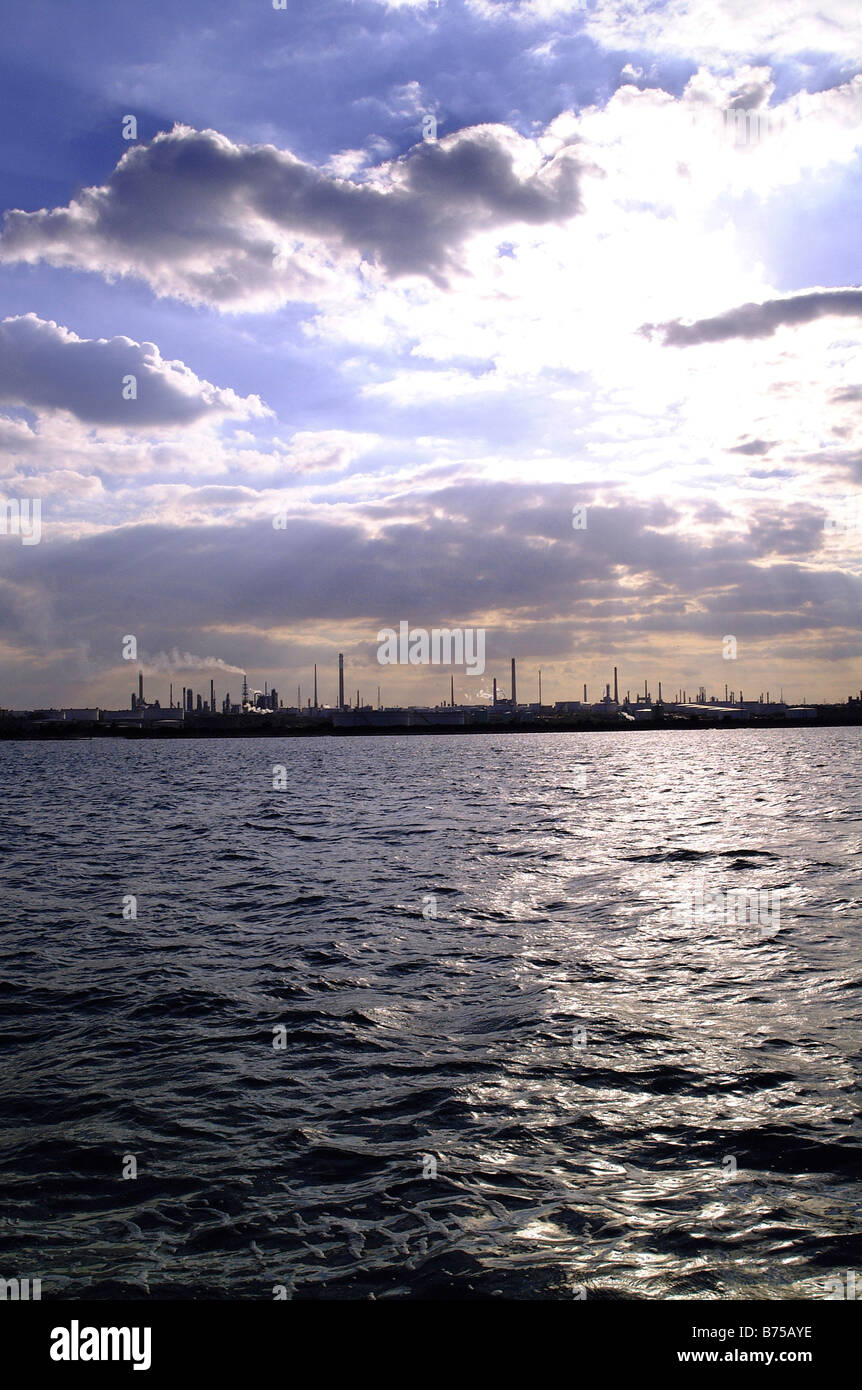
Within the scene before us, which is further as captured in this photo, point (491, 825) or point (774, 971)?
point (491, 825)

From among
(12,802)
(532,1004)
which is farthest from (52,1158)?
(12,802)

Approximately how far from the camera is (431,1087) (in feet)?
33.0

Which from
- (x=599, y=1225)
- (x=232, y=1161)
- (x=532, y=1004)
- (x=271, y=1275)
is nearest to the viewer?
(x=271, y=1275)

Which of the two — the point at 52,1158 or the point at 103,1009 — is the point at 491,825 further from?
the point at 52,1158

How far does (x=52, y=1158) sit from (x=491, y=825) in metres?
30.9

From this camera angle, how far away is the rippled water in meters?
6.89

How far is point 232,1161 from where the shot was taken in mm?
8461

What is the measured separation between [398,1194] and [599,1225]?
5.85 feet

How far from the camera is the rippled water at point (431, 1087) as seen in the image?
22.6 feet

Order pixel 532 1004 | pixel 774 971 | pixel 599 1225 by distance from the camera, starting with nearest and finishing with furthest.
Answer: pixel 599 1225
pixel 532 1004
pixel 774 971

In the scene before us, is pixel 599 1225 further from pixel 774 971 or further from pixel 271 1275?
pixel 774 971
